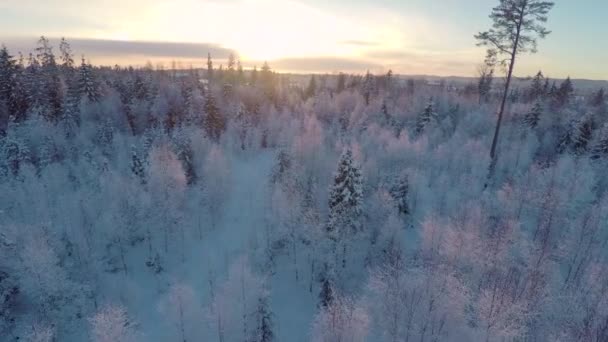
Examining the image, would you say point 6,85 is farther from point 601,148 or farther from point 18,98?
point 601,148

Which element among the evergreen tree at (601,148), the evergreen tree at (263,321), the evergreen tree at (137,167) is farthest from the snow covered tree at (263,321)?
the evergreen tree at (601,148)

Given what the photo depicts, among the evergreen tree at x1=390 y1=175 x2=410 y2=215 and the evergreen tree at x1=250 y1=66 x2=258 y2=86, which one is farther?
the evergreen tree at x1=250 y1=66 x2=258 y2=86

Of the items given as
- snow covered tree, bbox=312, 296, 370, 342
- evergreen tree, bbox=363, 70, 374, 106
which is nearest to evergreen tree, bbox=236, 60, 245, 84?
evergreen tree, bbox=363, 70, 374, 106

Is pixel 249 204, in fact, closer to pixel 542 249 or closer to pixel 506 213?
pixel 506 213

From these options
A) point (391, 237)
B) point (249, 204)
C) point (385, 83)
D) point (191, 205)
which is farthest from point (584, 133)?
point (385, 83)

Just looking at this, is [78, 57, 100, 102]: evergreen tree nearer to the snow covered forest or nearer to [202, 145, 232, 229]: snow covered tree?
the snow covered forest

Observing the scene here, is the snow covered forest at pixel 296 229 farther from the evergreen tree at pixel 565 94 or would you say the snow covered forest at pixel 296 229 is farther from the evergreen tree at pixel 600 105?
the evergreen tree at pixel 565 94
